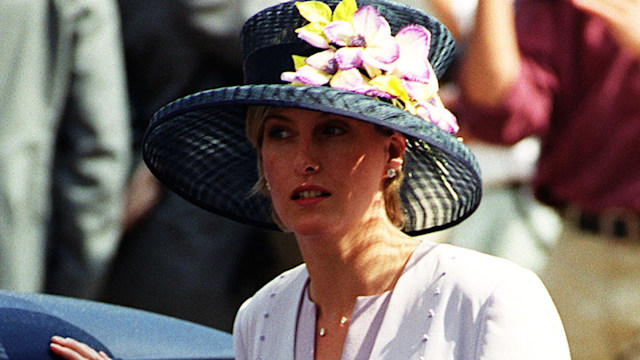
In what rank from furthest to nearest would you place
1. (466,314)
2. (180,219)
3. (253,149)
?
(180,219)
(253,149)
(466,314)

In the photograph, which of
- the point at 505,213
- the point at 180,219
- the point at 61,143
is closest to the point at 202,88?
the point at 180,219

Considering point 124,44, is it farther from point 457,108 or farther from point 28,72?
point 457,108

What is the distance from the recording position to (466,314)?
9.96 ft

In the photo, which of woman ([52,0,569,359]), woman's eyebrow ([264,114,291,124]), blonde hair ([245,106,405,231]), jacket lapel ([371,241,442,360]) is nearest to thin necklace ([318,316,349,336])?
woman ([52,0,569,359])

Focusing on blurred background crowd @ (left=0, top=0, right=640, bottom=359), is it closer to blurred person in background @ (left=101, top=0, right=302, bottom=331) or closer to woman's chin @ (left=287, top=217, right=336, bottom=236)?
blurred person in background @ (left=101, top=0, right=302, bottom=331)

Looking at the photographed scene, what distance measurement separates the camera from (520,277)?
3039 mm

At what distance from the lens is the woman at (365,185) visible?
118 inches

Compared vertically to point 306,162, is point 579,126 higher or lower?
lower

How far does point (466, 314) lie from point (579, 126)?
5.51 feet

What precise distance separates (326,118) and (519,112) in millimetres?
1593

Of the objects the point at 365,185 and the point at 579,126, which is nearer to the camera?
the point at 365,185

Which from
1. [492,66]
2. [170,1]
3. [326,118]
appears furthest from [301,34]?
[170,1]

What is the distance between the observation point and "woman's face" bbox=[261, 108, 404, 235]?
3.11 metres

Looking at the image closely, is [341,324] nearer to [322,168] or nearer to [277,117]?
[322,168]
